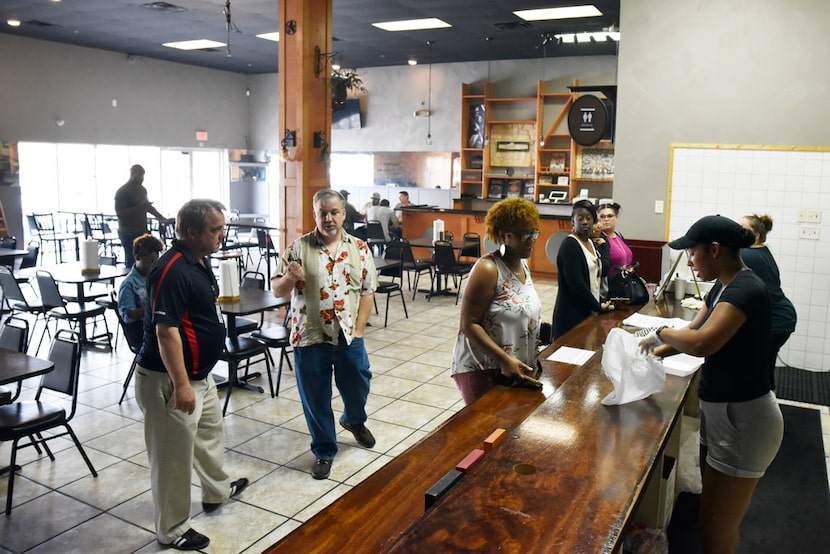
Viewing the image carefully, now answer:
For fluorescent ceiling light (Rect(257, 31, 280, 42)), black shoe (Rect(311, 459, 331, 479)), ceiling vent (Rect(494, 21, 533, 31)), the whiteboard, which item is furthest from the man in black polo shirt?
fluorescent ceiling light (Rect(257, 31, 280, 42))

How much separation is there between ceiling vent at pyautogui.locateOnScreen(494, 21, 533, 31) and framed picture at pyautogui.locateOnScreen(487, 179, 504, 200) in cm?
366

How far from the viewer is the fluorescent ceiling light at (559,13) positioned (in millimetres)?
8789

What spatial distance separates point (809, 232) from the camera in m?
5.91

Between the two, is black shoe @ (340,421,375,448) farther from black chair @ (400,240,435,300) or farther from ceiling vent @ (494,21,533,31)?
ceiling vent @ (494,21,533,31)

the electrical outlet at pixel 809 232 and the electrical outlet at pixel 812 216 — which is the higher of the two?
the electrical outlet at pixel 812 216

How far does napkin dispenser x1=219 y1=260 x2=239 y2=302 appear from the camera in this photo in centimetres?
507

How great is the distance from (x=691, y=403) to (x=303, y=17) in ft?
17.7

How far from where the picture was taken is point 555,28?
32.9 feet

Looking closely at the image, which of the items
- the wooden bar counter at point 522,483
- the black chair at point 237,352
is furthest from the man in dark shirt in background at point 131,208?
the wooden bar counter at point 522,483

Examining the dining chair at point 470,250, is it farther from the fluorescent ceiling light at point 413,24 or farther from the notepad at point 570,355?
the notepad at point 570,355

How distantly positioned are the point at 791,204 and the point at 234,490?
5199mm

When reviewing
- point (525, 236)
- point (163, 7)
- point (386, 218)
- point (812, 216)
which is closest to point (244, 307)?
point (525, 236)

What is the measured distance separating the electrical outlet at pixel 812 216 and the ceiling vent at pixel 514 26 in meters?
5.20

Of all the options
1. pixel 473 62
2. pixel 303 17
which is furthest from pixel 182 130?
pixel 303 17
